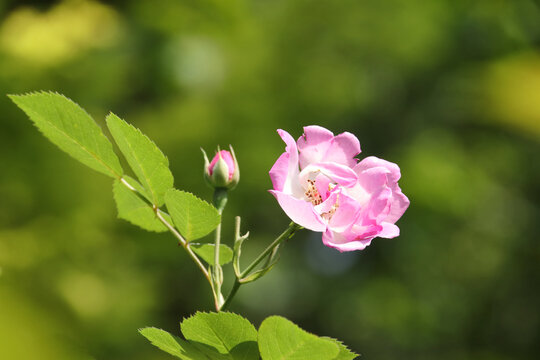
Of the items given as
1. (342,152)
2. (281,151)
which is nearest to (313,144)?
(342,152)

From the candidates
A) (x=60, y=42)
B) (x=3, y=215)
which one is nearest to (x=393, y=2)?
(x=60, y=42)

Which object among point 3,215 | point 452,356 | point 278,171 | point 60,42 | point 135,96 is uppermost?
point 278,171

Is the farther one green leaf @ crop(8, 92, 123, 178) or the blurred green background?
the blurred green background

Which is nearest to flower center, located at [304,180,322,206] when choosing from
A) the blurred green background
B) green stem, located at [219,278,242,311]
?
green stem, located at [219,278,242,311]

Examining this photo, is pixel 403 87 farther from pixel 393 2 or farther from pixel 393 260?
pixel 393 260

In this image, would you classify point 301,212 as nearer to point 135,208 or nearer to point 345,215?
point 345,215

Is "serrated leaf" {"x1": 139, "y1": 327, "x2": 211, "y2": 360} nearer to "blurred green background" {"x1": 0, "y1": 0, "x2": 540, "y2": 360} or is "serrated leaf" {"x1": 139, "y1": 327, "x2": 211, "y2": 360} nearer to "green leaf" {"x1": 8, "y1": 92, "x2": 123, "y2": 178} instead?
"blurred green background" {"x1": 0, "y1": 0, "x2": 540, "y2": 360}

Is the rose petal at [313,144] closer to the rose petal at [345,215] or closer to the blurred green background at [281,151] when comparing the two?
the rose petal at [345,215]
